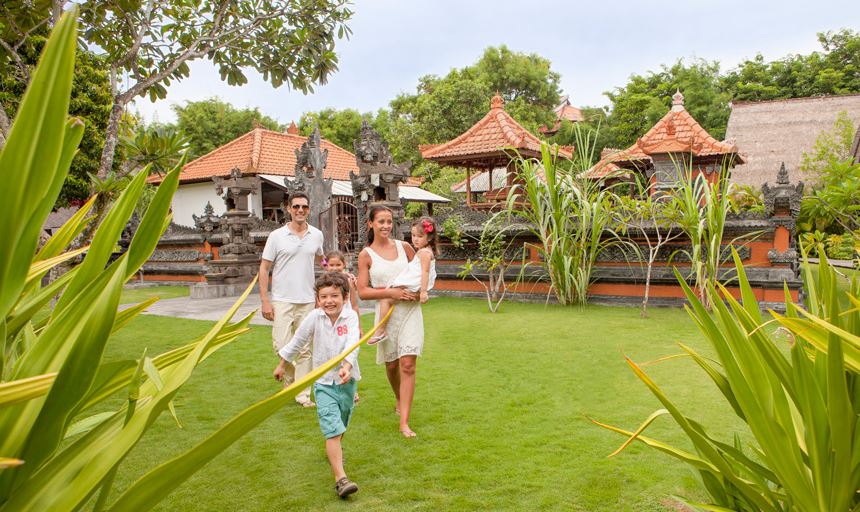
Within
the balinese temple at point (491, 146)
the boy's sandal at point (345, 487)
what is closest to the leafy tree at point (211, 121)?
the balinese temple at point (491, 146)

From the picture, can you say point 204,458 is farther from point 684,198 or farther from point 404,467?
point 684,198

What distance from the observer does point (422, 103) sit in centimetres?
2811

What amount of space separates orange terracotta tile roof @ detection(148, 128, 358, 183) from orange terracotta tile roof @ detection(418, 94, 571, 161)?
24.0 ft

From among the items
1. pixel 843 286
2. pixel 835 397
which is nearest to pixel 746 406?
pixel 835 397

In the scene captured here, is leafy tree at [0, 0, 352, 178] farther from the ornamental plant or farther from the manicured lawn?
the manicured lawn

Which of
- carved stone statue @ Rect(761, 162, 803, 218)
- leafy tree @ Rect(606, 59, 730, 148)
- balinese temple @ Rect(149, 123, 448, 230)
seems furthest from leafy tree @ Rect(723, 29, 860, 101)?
carved stone statue @ Rect(761, 162, 803, 218)

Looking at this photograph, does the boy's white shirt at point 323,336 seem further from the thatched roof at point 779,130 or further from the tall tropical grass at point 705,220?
the thatched roof at point 779,130

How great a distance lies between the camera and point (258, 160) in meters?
21.2

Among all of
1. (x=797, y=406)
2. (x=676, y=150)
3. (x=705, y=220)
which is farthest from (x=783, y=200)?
(x=797, y=406)

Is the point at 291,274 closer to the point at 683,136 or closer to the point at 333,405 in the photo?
the point at 333,405

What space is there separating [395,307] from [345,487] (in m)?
1.24

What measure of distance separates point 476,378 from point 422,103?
24.3m

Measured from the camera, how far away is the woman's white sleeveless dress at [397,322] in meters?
3.87

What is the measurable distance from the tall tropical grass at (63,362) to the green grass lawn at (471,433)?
5.84 feet
